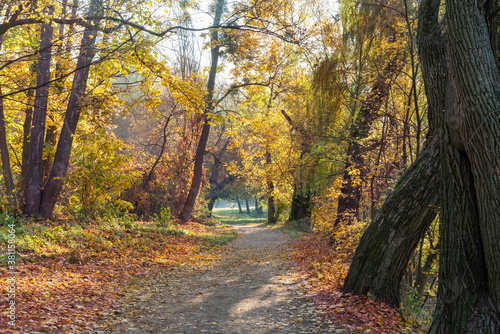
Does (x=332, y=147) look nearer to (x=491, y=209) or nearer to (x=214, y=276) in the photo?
(x=214, y=276)

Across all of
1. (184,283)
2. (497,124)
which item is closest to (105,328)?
(184,283)

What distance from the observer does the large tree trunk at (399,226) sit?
4.90 meters

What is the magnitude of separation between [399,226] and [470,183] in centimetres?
194

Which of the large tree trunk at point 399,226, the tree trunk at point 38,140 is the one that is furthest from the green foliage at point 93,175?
the large tree trunk at point 399,226

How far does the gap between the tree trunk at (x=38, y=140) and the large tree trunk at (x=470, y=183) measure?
921cm

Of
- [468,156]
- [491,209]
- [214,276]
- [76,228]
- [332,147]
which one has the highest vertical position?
[332,147]

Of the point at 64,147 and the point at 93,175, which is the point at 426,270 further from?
the point at 64,147

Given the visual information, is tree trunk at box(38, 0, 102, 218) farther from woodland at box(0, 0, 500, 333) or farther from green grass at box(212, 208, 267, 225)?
green grass at box(212, 208, 267, 225)

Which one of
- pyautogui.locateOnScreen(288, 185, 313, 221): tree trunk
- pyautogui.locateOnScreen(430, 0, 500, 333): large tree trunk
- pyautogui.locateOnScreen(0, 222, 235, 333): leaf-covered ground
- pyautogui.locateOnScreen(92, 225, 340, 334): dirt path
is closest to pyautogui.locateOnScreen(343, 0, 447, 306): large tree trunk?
pyautogui.locateOnScreen(92, 225, 340, 334): dirt path

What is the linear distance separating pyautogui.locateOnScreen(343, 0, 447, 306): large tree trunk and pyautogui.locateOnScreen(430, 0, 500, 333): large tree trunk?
1340 mm

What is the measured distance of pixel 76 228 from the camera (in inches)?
333

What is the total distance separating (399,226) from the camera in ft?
16.8

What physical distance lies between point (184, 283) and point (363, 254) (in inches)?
146

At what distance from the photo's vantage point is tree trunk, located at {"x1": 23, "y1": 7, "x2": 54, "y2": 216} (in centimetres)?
872
